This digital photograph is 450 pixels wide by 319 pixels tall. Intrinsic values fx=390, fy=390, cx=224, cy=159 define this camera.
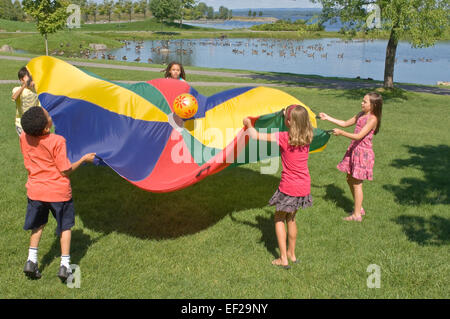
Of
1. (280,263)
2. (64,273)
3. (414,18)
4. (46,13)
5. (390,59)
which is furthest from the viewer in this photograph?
(46,13)

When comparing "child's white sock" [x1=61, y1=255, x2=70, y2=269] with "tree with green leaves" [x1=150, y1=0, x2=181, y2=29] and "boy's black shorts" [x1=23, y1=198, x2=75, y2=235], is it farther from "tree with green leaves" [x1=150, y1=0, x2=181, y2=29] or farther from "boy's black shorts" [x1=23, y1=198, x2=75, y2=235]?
Result: "tree with green leaves" [x1=150, y1=0, x2=181, y2=29]

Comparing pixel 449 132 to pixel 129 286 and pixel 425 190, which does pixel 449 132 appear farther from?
pixel 129 286

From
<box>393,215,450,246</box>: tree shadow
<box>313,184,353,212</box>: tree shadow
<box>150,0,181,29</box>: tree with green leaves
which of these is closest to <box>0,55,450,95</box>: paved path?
<box>313,184,353,212</box>: tree shadow

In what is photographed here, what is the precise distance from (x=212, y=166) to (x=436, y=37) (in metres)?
15.7

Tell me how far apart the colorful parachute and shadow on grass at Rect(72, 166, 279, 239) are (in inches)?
40.4

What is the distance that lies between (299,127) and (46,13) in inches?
1188

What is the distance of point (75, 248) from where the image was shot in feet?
17.0

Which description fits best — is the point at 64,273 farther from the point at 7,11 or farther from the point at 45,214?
the point at 7,11

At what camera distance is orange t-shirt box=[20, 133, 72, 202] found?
4.15m

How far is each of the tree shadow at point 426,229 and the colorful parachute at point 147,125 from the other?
1.83 m

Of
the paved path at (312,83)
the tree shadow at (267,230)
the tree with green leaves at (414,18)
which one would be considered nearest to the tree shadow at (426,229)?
the tree shadow at (267,230)

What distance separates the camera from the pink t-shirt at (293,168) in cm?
452

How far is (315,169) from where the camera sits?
863 centimetres

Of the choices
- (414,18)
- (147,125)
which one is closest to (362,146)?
(147,125)
